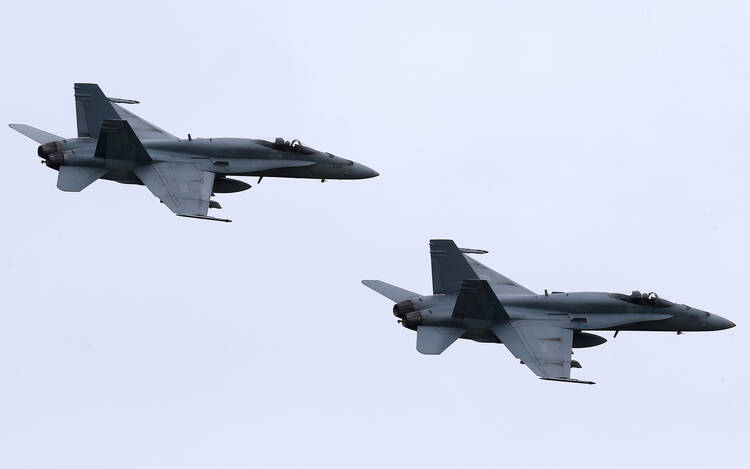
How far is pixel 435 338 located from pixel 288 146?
12.5 m

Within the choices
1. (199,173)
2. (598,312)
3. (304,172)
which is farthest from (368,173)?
(598,312)

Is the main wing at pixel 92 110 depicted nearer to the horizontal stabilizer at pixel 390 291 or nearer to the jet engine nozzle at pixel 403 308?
the horizontal stabilizer at pixel 390 291

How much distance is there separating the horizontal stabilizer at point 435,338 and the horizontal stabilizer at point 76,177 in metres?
14.1

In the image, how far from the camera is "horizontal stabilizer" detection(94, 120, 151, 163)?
71125 millimetres

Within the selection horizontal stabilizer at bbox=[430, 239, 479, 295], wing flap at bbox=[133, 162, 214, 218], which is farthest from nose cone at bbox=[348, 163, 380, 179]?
horizontal stabilizer at bbox=[430, 239, 479, 295]

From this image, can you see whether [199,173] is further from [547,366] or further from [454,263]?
[547,366]

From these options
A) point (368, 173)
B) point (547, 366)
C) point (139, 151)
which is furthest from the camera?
point (368, 173)

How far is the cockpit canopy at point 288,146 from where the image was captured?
7525 cm

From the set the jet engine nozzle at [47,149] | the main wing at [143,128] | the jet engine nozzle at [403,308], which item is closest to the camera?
the jet engine nozzle at [403,308]

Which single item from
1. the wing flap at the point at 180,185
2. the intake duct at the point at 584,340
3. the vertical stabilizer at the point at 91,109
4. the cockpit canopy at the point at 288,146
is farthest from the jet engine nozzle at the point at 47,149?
the intake duct at the point at 584,340

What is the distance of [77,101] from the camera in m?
75.1

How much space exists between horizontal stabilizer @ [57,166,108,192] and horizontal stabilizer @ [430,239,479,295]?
1331 cm

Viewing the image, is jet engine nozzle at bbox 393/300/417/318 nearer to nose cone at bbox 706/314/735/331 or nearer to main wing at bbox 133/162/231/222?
main wing at bbox 133/162/231/222

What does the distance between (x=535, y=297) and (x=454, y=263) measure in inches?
126
